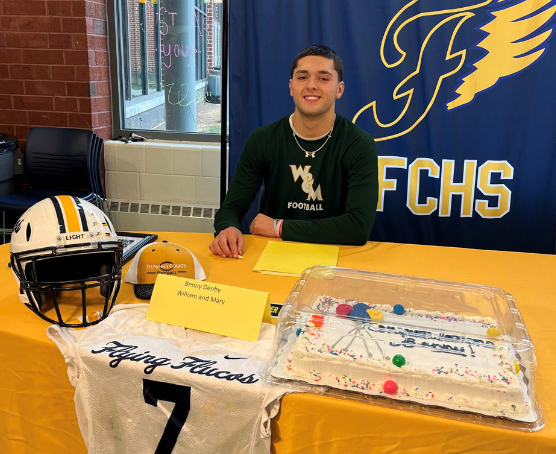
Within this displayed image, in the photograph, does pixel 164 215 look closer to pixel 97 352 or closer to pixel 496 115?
pixel 496 115

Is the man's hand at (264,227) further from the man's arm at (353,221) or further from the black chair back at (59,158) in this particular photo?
the black chair back at (59,158)

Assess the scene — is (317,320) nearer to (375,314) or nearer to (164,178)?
(375,314)

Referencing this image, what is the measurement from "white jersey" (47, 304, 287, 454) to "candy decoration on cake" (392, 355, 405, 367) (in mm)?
203

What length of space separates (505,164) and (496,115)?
0.28 meters

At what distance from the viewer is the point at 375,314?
0.99 m

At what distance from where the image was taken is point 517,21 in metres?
2.53

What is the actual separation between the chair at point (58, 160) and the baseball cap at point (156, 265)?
1909mm

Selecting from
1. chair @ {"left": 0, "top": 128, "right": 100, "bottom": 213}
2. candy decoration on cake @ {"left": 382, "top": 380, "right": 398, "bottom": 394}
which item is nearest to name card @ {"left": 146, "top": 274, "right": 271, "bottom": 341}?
candy decoration on cake @ {"left": 382, "top": 380, "right": 398, "bottom": 394}

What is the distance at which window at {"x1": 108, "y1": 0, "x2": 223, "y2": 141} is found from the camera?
334cm

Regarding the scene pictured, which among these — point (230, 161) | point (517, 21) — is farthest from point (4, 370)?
point (517, 21)

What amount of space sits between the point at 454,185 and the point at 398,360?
213 centimetres

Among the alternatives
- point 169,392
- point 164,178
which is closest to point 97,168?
point 164,178

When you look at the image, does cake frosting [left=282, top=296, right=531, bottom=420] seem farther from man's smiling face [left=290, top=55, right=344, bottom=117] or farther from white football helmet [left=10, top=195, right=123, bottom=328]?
man's smiling face [left=290, top=55, right=344, bottom=117]

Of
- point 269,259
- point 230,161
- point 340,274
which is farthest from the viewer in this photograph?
point 230,161
